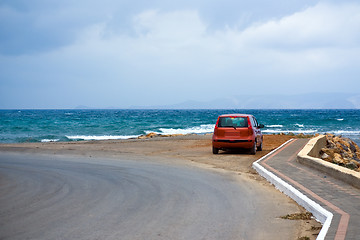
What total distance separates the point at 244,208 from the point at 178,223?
1744mm

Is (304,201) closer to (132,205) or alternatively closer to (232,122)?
(132,205)

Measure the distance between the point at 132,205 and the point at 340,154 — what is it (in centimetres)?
1736

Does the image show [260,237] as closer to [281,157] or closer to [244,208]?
[244,208]

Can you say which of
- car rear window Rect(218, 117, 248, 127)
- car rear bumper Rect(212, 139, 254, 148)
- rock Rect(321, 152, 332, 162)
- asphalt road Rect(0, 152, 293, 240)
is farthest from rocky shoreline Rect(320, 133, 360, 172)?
asphalt road Rect(0, 152, 293, 240)

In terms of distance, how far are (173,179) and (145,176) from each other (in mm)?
968

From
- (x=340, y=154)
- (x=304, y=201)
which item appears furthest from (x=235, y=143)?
(x=304, y=201)

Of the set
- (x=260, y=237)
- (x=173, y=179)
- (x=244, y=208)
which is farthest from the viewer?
(x=173, y=179)

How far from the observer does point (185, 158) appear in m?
18.6

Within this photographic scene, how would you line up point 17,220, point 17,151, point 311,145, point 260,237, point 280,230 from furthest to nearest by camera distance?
point 17,151
point 311,145
point 17,220
point 280,230
point 260,237

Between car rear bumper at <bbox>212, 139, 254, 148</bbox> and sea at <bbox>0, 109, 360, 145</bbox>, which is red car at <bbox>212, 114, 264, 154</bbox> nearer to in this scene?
car rear bumper at <bbox>212, 139, 254, 148</bbox>

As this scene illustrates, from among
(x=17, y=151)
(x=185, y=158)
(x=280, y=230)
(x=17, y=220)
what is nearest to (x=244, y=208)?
(x=280, y=230)

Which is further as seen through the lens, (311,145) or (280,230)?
(311,145)

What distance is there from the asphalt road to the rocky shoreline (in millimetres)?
7902

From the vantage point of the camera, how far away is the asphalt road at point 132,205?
6605mm
